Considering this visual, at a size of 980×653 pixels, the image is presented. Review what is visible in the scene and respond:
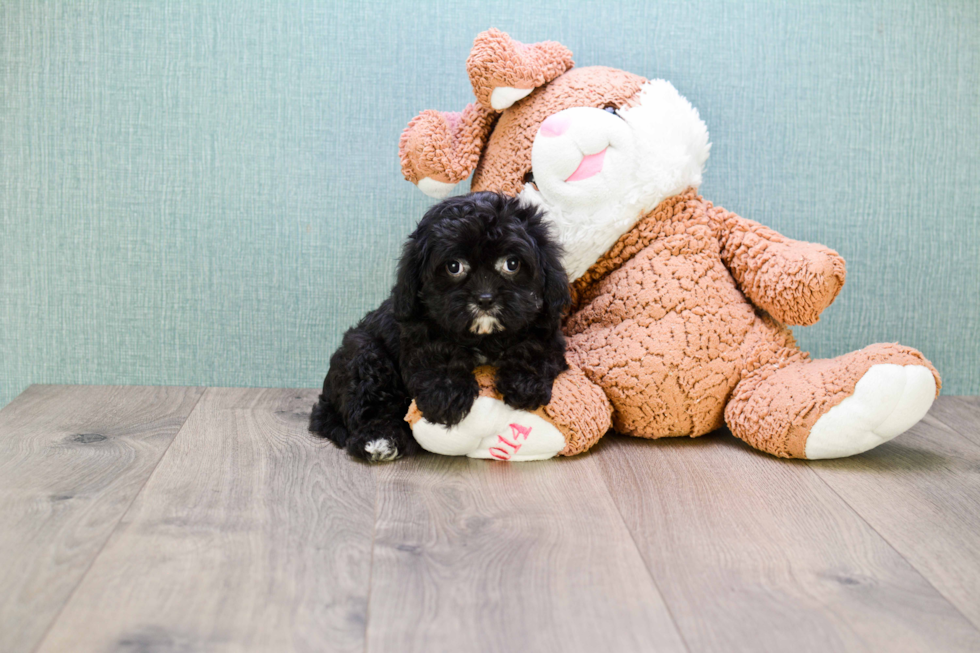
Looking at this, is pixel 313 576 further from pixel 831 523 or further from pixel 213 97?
pixel 213 97

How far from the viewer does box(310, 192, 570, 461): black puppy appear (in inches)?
49.9

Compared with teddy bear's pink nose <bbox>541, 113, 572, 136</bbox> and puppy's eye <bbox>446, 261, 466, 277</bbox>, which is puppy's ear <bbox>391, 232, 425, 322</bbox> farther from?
teddy bear's pink nose <bbox>541, 113, 572, 136</bbox>

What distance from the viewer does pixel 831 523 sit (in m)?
1.19

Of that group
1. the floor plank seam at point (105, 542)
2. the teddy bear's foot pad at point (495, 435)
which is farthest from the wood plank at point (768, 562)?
the floor plank seam at point (105, 542)

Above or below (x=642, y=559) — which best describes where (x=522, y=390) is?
above

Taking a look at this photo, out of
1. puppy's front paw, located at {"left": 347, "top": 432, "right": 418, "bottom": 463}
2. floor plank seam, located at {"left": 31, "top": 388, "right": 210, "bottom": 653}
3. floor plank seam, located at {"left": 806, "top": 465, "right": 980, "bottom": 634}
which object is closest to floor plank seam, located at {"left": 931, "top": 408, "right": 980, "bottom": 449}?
floor plank seam, located at {"left": 806, "top": 465, "right": 980, "bottom": 634}

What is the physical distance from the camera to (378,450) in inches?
54.9

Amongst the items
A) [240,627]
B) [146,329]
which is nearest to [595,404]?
[240,627]

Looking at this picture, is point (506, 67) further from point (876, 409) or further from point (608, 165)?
point (876, 409)

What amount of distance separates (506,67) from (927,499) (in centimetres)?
102

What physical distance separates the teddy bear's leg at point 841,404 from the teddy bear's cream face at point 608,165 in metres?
0.41

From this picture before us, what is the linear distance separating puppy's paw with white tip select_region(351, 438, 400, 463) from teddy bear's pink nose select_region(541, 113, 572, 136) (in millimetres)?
623

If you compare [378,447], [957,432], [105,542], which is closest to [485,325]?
[378,447]

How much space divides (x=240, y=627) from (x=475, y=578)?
29 cm
